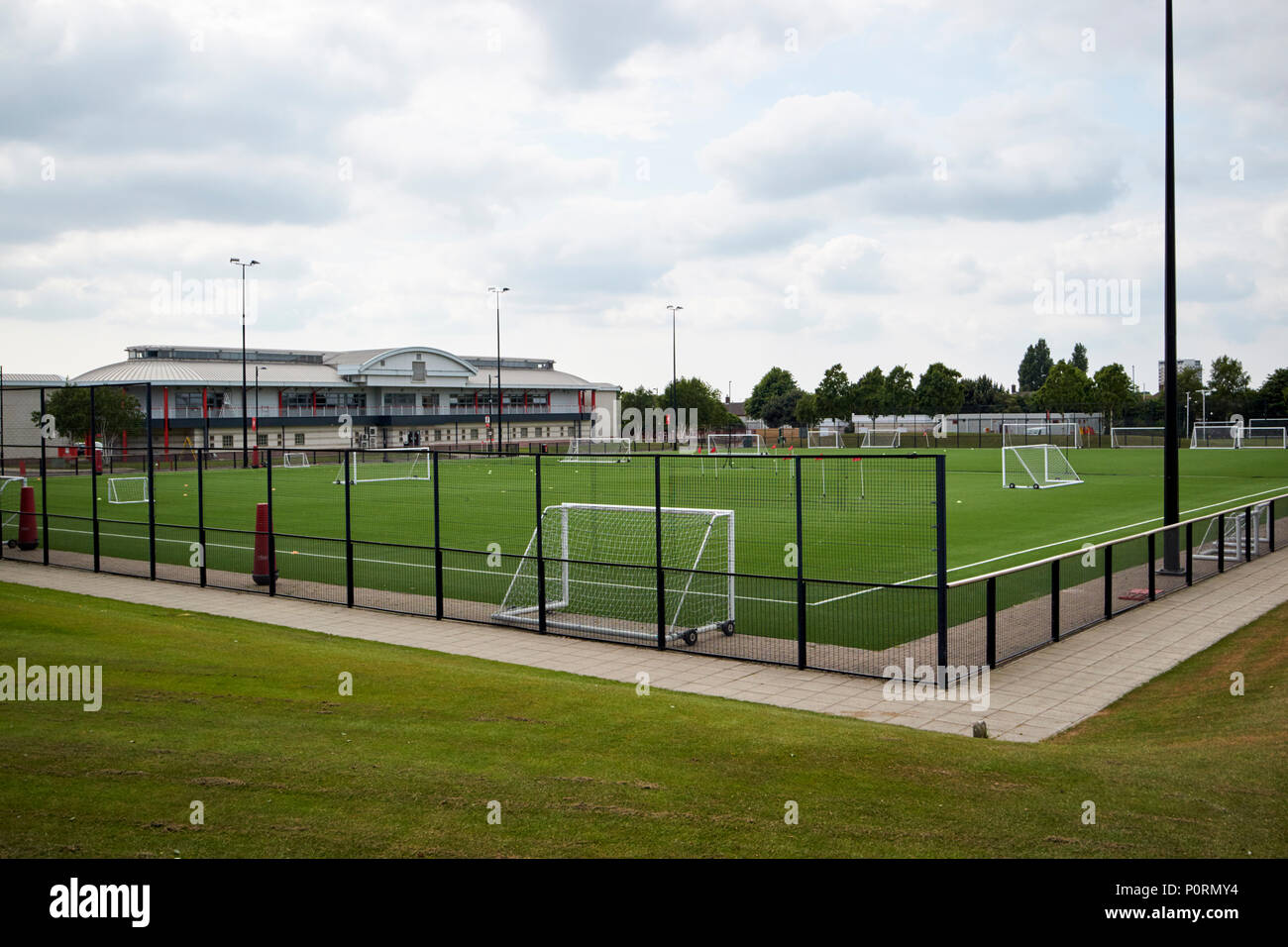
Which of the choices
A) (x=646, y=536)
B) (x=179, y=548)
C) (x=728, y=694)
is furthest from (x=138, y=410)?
(x=728, y=694)

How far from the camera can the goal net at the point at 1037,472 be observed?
42250mm

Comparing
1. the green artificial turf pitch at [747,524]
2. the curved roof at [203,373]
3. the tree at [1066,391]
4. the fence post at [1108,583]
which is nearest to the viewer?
the fence post at [1108,583]

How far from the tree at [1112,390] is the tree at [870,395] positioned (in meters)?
21.1

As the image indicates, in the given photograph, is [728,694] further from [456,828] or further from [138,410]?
[138,410]

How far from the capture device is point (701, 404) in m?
115

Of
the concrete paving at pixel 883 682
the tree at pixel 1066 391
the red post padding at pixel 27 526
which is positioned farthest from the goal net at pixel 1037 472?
the tree at pixel 1066 391

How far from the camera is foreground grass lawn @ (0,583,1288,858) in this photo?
5695mm

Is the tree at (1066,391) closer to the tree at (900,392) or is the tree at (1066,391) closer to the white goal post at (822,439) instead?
the tree at (900,392)

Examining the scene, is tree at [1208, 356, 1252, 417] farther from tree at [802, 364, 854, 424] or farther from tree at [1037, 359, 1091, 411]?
tree at [802, 364, 854, 424]

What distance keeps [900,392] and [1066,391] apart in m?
16.6

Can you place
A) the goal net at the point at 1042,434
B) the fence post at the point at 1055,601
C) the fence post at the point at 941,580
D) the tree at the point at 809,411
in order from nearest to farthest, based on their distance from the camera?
the fence post at the point at 941,580
the fence post at the point at 1055,601
the goal net at the point at 1042,434
the tree at the point at 809,411

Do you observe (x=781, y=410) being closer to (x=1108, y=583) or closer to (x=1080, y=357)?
(x=1080, y=357)

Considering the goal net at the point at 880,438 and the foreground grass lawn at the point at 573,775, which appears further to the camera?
the goal net at the point at 880,438

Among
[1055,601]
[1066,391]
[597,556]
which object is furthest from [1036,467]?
[1066,391]
